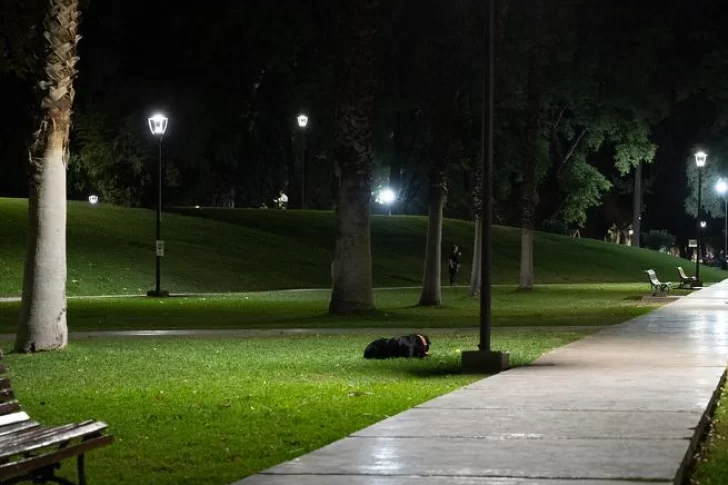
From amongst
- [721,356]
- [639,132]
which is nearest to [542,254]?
[639,132]

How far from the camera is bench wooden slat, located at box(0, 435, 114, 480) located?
7.36m

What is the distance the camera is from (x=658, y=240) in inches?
3814

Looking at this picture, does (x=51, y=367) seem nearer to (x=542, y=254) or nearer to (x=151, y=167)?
(x=151, y=167)

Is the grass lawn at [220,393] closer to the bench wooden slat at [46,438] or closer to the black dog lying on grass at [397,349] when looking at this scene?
the black dog lying on grass at [397,349]

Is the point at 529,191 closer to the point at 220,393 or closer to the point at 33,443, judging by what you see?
the point at 220,393

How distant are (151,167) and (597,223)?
175 ft

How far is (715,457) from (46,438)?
5.18m

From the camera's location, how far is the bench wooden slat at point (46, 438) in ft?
25.3

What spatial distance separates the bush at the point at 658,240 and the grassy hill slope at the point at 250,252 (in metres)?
18.5

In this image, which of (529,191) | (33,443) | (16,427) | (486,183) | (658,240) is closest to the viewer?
(33,443)

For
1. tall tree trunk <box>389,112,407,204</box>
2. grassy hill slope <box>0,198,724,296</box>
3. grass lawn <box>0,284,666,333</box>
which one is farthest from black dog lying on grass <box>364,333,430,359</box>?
tall tree trunk <box>389,112,407,204</box>

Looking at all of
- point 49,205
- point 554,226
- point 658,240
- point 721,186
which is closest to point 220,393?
point 49,205

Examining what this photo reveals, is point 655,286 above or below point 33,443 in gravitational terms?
above

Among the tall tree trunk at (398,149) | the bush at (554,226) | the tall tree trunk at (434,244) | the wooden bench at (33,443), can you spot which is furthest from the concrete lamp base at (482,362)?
the bush at (554,226)
